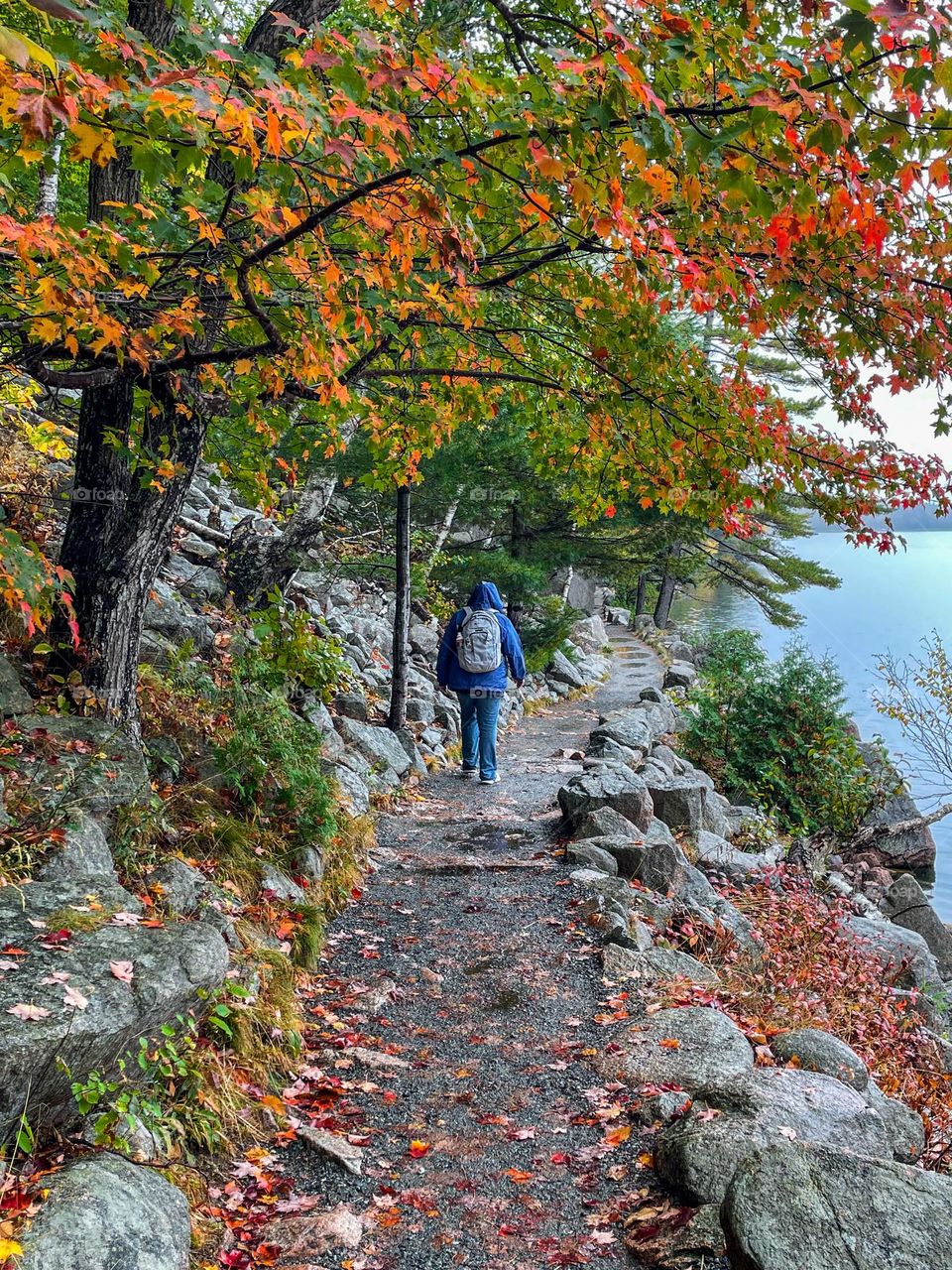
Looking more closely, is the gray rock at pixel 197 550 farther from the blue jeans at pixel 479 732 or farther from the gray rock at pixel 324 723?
the blue jeans at pixel 479 732

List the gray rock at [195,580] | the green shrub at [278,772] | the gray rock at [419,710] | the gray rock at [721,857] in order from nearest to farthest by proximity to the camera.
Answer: the green shrub at [278,772] < the gray rock at [721,857] < the gray rock at [195,580] < the gray rock at [419,710]

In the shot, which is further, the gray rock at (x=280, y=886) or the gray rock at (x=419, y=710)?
the gray rock at (x=419, y=710)

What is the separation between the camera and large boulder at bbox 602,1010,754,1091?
4.50 m

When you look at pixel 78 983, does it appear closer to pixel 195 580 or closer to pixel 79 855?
pixel 79 855

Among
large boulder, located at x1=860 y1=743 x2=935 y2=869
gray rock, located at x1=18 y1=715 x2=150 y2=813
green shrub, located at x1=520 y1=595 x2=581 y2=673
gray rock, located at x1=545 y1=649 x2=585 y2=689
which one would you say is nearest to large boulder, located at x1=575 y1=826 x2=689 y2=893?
gray rock, located at x1=18 y1=715 x2=150 y2=813

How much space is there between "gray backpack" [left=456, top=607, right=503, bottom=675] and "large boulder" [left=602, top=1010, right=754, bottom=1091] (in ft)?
17.1

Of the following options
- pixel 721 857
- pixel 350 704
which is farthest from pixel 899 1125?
pixel 350 704

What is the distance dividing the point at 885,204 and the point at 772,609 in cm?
2258

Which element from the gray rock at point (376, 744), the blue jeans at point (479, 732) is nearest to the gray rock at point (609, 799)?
the blue jeans at point (479, 732)

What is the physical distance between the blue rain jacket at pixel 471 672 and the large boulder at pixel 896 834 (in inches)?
295

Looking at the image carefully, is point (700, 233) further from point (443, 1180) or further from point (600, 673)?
point (600, 673)

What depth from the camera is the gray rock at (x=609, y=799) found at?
28.0 feet

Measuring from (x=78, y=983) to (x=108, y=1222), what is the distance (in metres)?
0.84

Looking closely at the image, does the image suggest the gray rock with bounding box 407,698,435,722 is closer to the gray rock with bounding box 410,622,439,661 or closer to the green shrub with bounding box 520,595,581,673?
the gray rock with bounding box 410,622,439,661
